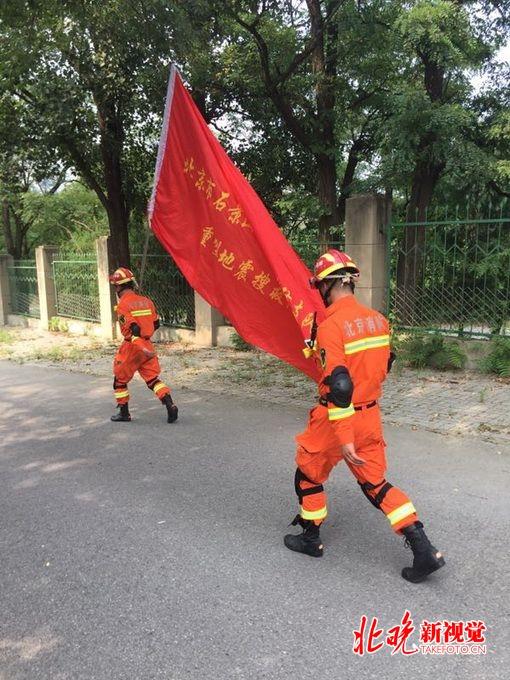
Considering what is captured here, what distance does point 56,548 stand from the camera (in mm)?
3615

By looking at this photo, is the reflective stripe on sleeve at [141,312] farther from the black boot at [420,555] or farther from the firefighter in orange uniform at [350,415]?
the black boot at [420,555]

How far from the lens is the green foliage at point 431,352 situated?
7980mm

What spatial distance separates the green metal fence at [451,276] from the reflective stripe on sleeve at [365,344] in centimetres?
503

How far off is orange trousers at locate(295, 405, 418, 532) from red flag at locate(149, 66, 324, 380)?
1.12 meters

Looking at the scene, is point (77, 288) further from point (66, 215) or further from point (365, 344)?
point (365, 344)

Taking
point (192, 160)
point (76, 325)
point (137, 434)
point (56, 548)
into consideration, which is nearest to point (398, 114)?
point (192, 160)

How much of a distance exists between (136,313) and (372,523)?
3.50m

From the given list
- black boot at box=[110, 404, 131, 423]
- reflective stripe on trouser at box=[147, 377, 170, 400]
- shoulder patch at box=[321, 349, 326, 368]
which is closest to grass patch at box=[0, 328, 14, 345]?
black boot at box=[110, 404, 131, 423]

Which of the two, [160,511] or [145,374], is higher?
[145,374]

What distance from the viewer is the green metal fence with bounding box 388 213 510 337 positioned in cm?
782

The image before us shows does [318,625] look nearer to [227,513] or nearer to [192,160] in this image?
[227,513]

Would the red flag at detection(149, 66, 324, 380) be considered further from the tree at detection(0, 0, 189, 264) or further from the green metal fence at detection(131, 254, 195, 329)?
the green metal fence at detection(131, 254, 195, 329)

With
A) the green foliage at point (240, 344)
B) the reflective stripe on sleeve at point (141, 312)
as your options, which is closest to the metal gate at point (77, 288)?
the green foliage at point (240, 344)

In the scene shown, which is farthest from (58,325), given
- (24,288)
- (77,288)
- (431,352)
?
(431,352)
